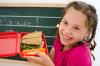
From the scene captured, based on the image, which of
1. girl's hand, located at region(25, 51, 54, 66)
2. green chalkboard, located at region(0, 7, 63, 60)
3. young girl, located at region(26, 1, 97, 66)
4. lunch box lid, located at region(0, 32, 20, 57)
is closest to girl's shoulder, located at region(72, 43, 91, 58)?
young girl, located at region(26, 1, 97, 66)

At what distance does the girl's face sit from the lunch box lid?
0.25 m

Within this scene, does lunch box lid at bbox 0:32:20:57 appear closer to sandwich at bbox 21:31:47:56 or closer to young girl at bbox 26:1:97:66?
sandwich at bbox 21:31:47:56

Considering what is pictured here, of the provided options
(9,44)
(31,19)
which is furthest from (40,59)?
(31,19)

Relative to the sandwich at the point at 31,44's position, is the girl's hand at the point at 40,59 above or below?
below

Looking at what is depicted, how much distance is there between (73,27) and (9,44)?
1.17 ft

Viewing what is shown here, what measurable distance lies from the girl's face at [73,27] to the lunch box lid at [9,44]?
0.25 meters

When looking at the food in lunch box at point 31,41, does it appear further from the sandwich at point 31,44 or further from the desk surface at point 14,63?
the desk surface at point 14,63

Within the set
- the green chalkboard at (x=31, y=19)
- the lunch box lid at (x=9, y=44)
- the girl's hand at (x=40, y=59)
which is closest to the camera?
the girl's hand at (x=40, y=59)

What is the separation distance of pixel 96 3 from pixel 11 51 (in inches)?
29.8

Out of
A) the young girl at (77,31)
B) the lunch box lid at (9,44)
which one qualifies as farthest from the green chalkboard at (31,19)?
the young girl at (77,31)

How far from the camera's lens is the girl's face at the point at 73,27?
2.86 ft

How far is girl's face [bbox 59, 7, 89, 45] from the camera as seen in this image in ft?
2.86

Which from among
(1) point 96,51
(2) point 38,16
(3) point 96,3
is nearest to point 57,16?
(2) point 38,16

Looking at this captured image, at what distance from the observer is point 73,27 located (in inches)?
34.7
